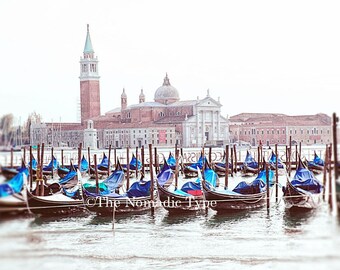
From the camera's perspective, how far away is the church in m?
32.0

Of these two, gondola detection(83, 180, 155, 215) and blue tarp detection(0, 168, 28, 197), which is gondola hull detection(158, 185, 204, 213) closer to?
gondola detection(83, 180, 155, 215)

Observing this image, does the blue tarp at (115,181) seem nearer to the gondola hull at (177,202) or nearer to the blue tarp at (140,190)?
the blue tarp at (140,190)

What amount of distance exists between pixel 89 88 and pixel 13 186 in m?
35.0

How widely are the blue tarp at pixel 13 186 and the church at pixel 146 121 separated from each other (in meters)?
28.1

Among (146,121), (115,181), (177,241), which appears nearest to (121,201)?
(177,241)

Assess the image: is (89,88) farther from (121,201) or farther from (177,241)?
(177,241)

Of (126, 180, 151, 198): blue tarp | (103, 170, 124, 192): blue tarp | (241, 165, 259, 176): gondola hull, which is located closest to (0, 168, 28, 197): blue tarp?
(126, 180, 151, 198): blue tarp

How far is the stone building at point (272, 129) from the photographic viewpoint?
29.4 m

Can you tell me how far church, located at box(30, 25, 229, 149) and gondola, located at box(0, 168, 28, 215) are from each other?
28.1m

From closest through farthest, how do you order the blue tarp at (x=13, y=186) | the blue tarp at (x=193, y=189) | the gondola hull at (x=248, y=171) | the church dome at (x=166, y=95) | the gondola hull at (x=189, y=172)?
the blue tarp at (x=13, y=186), the blue tarp at (x=193, y=189), the gondola hull at (x=189, y=172), the gondola hull at (x=248, y=171), the church dome at (x=166, y=95)

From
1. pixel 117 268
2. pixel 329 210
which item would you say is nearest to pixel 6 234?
pixel 329 210

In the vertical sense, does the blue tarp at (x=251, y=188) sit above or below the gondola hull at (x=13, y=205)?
below

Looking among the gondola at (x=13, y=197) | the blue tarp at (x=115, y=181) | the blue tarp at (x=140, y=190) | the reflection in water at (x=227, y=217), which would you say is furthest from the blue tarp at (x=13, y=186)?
the blue tarp at (x=115, y=181)

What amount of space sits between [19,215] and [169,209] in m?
5.95
